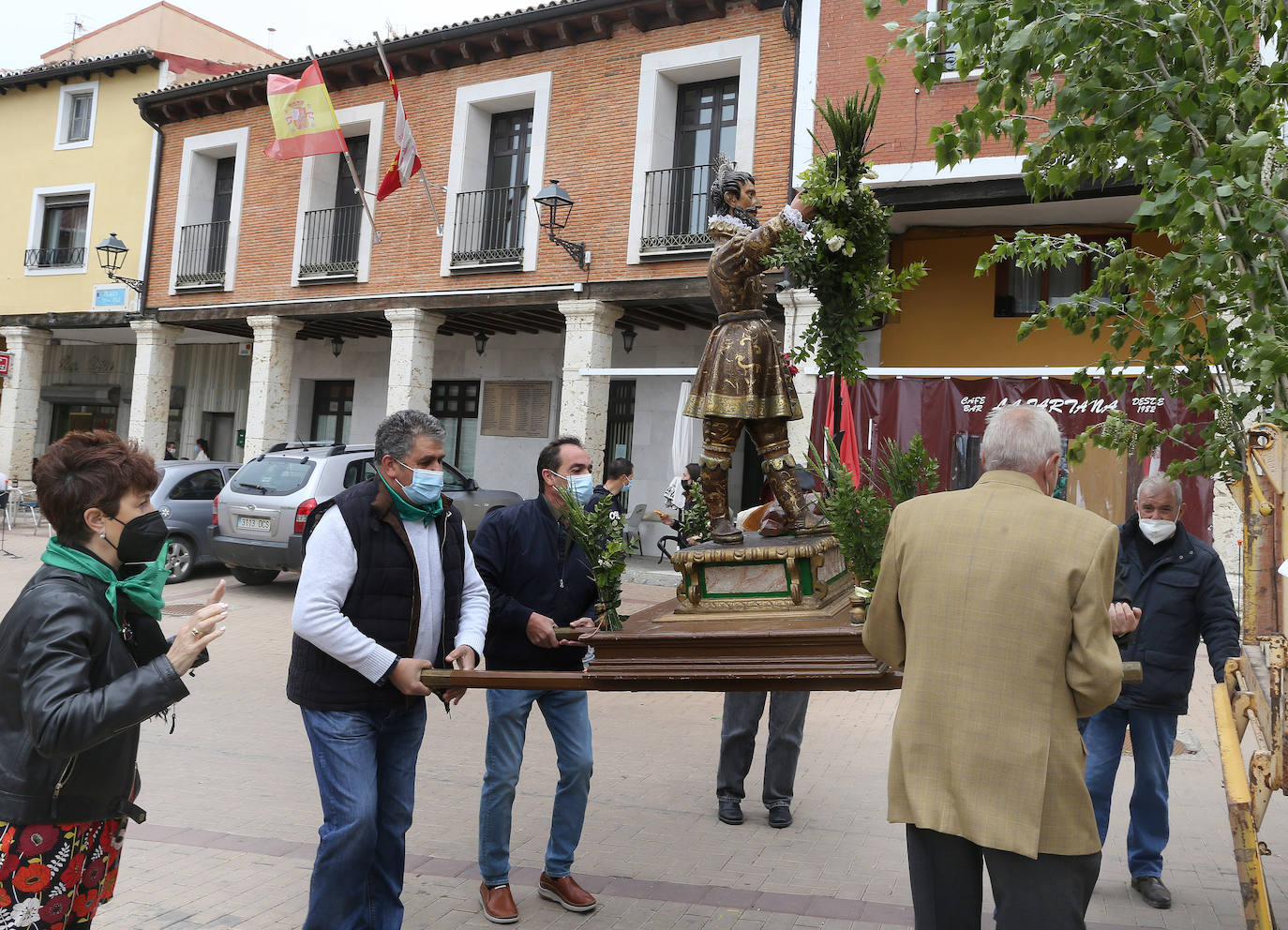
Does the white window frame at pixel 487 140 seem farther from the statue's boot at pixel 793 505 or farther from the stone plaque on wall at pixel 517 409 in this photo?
the statue's boot at pixel 793 505

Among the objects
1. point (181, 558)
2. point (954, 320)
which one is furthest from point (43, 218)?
point (954, 320)

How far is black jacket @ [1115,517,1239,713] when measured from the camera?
4.70 m

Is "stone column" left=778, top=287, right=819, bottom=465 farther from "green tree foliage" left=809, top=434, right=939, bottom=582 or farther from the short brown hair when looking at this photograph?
the short brown hair

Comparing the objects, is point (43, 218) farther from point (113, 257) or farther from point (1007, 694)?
point (1007, 694)

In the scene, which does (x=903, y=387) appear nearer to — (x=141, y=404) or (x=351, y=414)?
(x=351, y=414)

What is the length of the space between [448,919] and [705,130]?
43.2 feet

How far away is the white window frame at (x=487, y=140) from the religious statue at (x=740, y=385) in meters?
11.8

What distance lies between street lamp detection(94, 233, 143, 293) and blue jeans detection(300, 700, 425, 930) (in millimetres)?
18997

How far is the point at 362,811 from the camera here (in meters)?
3.26

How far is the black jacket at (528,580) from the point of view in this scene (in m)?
4.42

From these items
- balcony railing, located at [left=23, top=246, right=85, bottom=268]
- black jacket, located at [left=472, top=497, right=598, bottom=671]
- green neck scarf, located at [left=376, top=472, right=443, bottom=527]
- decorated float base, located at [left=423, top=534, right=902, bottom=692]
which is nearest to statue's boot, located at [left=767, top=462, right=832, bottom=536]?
decorated float base, located at [left=423, top=534, right=902, bottom=692]

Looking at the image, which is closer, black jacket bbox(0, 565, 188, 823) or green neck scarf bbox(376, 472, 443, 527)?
black jacket bbox(0, 565, 188, 823)

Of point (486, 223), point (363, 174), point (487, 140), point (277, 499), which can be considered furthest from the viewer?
point (363, 174)

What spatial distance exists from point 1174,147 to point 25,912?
404 cm
